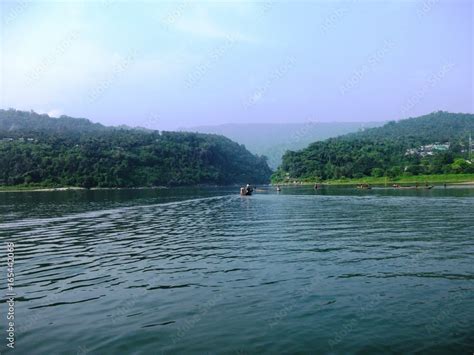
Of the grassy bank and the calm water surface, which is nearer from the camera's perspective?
the calm water surface

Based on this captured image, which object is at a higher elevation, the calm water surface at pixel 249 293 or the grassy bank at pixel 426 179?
the grassy bank at pixel 426 179

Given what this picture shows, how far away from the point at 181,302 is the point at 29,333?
6478mm

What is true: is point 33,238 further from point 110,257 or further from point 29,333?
point 29,333

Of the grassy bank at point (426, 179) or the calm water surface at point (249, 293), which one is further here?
the grassy bank at point (426, 179)

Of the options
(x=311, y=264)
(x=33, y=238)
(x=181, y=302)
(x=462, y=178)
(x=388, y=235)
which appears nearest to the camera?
(x=181, y=302)

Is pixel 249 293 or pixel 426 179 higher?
pixel 426 179

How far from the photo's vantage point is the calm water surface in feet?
48.9

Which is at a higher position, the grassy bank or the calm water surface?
the grassy bank

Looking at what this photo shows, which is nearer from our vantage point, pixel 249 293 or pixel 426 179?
pixel 249 293

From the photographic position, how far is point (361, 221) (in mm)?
49188

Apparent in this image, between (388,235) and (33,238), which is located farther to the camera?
(33,238)

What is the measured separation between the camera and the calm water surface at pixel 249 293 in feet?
48.9

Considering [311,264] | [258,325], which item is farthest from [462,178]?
[258,325]

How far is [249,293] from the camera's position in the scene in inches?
802
